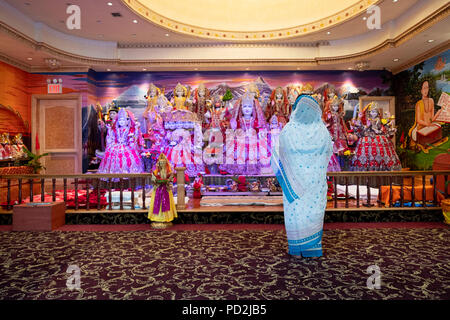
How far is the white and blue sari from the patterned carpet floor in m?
0.25

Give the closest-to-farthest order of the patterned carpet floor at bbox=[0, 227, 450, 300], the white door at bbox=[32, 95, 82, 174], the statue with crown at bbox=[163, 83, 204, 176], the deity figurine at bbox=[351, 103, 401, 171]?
1. the patterned carpet floor at bbox=[0, 227, 450, 300]
2. the statue with crown at bbox=[163, 83, 204, 176]
3. the deity figurine at bbox=[351, 103, 401, 171]
4. the white door at bbox=[32, 95, 82, 174]

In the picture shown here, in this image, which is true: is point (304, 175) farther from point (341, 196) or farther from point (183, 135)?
point (183, 135)

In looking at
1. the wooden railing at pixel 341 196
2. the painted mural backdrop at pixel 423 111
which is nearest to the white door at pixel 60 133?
the wooden railing at pixel 341 196

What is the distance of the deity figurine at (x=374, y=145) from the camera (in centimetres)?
880

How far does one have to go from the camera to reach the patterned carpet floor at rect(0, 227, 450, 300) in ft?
8.76

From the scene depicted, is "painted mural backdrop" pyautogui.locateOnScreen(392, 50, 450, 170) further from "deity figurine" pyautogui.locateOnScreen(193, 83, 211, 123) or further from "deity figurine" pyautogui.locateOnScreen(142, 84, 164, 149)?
"deity figurine" pyautogui.locateOnScreen(142, 84, 164, 149)

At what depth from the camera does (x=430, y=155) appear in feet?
27.9

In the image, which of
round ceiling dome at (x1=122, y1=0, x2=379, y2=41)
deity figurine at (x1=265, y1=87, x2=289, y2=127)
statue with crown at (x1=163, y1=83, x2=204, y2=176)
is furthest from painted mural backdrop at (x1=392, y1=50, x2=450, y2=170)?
statue with crown at (x1=163, y1=83, x2=204, y2=176)

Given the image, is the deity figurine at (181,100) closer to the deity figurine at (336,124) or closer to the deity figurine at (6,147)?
the deity figurine at (336,124)

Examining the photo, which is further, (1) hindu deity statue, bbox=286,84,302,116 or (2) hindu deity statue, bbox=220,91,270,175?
(1) hindu deity statue, bbox=286,84,302,116

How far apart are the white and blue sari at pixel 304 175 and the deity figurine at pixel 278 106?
5840 millimetres

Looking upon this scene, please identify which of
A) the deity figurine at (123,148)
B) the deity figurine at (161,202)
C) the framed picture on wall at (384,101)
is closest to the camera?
the deity figurine at (161,202)

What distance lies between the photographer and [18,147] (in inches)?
331

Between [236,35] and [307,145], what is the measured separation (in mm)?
7033
